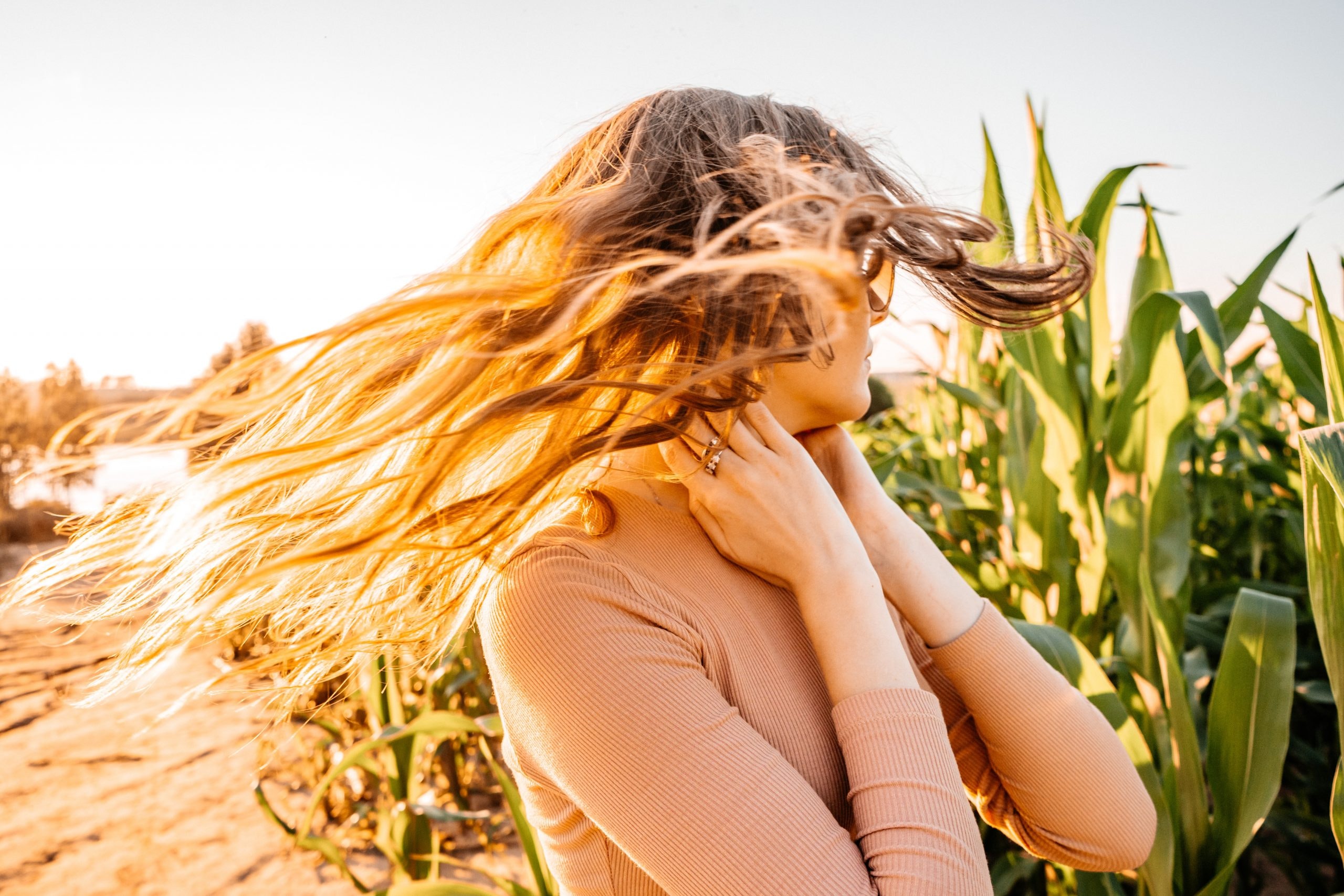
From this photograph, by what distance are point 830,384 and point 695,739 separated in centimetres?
35

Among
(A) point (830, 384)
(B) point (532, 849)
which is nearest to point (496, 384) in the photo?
(A) point (830, 384)

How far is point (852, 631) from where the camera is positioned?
2.12ft

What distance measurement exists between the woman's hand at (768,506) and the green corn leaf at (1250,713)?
55 centimetres

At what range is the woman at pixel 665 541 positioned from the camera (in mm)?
556

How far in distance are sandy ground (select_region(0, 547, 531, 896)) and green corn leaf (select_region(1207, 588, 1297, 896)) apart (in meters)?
1.59

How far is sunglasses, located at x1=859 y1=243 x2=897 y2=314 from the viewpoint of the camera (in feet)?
2.11

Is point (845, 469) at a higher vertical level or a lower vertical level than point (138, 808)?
higher

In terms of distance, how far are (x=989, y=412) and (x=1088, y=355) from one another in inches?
19.1

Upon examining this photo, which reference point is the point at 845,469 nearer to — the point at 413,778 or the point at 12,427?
the point at 413,778

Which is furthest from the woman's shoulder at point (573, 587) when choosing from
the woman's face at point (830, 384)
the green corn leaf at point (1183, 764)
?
the green corn leaf at point (1183, 764)

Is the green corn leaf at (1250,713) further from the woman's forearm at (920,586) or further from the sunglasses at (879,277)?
the sunglasses at (879,277)

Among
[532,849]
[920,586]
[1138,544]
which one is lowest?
[532,849]

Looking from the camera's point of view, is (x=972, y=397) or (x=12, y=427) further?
(x=12, y=427)

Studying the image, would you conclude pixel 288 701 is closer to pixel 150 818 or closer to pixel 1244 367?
pixel 1244 367
